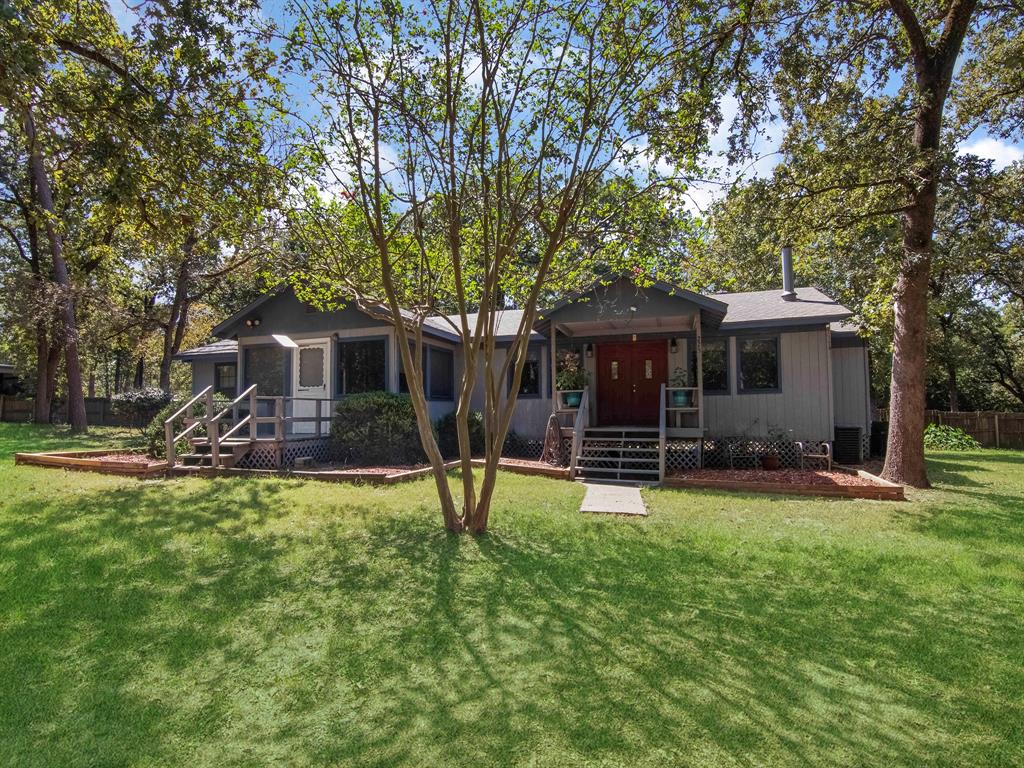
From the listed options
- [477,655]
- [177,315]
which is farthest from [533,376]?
[177,315]

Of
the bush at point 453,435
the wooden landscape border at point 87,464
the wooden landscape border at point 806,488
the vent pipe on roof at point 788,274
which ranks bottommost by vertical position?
the wooden landscape border at point 806,488

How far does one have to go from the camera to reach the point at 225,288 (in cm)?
2350

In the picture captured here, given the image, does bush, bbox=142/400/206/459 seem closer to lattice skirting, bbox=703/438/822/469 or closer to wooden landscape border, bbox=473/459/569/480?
wooden landscape border, bbox=473/459/569/480

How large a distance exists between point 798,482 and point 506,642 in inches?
283

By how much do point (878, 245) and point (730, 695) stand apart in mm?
10763

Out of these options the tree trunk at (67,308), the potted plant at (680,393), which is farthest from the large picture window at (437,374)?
the tree trunk at (67,308)

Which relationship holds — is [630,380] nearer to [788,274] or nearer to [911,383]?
[788,274]

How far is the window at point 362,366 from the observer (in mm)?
12141

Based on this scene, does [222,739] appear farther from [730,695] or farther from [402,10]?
[402,10]

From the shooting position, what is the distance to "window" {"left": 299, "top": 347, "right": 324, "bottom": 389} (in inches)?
496

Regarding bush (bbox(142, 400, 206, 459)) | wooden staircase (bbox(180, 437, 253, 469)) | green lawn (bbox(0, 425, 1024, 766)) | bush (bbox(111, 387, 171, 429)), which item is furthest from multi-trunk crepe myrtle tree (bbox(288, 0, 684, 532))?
bush (bbox(111, 387, 171, 429))

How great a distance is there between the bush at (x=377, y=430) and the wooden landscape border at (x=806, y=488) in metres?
4.73

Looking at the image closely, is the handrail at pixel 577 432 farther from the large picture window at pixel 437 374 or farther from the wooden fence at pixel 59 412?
the wooden fence at pixel 59 412

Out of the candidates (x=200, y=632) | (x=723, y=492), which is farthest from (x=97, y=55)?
(x=723, y=492)
